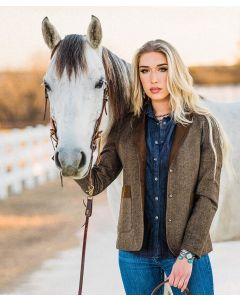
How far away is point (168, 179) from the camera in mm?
1564

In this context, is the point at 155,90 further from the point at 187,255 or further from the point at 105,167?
the point at 187,255

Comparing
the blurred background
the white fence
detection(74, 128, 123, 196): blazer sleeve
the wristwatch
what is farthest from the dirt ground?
the wristwatch

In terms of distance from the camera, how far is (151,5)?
8.25 feet

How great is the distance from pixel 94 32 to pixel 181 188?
2.18 feet

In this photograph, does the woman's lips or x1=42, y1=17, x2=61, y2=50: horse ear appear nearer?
the woman's lips

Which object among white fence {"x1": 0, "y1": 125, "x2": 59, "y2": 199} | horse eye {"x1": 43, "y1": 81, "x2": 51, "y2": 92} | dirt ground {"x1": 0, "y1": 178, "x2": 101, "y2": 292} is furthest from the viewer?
white fence {"x1": 0, "y1": 125, "x2": 59, "y2": 199}

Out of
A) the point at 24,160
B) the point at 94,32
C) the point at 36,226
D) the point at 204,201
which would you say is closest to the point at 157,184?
the point at 204,201

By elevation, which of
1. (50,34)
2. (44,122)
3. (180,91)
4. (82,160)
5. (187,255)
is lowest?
(44,122)

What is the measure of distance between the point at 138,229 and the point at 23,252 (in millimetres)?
Result: 2807

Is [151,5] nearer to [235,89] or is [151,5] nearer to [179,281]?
[179,281]

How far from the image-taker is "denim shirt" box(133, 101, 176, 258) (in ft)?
5.24

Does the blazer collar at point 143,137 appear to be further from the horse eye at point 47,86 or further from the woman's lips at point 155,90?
the horse eye at point 47,86

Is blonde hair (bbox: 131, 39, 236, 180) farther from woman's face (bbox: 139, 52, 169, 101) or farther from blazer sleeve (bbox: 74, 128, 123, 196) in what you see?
blazer sleeve (bbox: 74, 128, 123, 196)

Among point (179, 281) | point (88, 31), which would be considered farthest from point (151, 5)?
point (179, 281)
